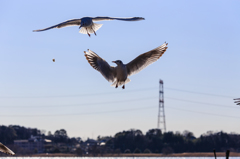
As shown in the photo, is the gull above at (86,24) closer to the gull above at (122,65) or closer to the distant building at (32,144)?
the gull above at (122,65)

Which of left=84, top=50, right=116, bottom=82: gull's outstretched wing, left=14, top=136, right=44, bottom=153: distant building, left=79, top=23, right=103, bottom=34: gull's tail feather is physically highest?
left=14, top=136, right=44, bottom=153: distant building

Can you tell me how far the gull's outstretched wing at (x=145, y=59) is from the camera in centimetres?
2552

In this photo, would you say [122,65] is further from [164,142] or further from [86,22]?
[164,142]

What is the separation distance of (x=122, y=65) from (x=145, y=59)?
134 cm

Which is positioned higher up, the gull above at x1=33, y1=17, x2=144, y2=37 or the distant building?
the distant building

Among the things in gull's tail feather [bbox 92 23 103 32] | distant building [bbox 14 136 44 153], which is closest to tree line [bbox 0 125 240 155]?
distant building [bbox 14 136 44 153]

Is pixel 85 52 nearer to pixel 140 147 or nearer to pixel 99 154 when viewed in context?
pixel 140 147

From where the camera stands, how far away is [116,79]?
82.4 ft

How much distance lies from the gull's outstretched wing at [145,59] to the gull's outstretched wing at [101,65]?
83 cm

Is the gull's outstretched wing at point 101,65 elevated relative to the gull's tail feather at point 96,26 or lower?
lower

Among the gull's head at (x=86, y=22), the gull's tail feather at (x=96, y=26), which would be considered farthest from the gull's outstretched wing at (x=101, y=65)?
the gull's tail feather at (x=96, y=26)

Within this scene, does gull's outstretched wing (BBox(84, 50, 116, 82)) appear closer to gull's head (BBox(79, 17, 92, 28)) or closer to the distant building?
gull's head (BBox(79, 17, 92, 28))

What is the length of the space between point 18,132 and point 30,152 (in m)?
15.6

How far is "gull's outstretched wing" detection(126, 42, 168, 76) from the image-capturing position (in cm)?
2552
